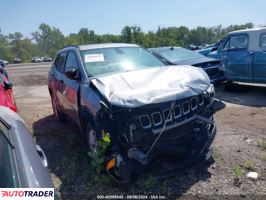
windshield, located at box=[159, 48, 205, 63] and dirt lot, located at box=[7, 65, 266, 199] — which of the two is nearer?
dirt lot, located at box=[7, 65, 266, 199]

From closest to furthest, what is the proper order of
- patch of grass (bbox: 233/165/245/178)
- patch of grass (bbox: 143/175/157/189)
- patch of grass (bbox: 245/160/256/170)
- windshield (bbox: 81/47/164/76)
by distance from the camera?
1. patch of grass (bbox: 143/175/157/189)
2. patch of grass (bbox: 233/165/245/178)
3. patch of grass (bbox: 245/160/256/170)
4. windshield (bbox: 81/47/164/76)

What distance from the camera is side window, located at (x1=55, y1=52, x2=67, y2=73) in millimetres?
6642

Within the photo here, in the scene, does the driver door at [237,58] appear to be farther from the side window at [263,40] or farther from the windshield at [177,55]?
the windshield at [177,55]

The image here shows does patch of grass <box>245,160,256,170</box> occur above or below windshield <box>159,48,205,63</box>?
below

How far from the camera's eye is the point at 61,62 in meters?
6.91

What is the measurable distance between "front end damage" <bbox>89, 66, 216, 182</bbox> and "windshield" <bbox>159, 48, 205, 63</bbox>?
5147 mm

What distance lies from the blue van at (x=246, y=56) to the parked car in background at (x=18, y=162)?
7714 millimetres

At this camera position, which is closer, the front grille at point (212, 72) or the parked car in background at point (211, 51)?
the front grille at point (212, 72)

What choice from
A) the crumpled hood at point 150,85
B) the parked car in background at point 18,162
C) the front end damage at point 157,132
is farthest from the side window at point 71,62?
the parked car in background at point 18,162

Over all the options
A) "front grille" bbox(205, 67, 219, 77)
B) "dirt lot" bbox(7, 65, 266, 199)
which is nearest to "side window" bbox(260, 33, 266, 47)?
"front grille" bbox(205, 67, 219, 77)

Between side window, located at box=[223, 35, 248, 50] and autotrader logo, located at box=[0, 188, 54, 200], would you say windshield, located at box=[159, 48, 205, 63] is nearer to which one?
side window, located at box=[223, 35, 248, 50]

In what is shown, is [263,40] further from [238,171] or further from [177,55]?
[238,171]

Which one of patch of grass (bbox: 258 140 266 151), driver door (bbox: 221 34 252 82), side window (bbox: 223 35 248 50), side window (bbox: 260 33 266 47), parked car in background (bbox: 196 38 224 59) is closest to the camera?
patch of grass (bbox: 258 140 266 151)

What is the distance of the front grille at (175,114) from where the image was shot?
3.92 meters
